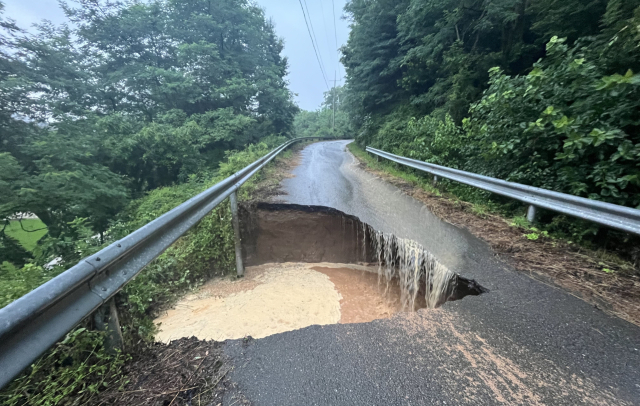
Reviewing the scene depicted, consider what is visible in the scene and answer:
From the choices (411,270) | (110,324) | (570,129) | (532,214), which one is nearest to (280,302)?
(411,270)

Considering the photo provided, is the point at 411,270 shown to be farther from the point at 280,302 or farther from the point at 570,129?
the point at 570,129

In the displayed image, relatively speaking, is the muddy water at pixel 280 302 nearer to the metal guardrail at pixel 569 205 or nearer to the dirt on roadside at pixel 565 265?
the dirt on roadside at pixel 565 265

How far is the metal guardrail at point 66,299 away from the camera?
96 cm

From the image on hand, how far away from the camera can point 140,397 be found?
1467 millimetres

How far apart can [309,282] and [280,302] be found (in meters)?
1.02

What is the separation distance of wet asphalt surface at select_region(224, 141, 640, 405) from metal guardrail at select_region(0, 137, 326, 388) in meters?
0.86

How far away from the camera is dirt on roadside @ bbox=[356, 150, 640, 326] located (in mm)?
2343

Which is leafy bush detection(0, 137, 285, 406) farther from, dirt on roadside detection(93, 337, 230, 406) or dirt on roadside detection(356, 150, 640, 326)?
dirt on roadside detection(356, 150, 640, 326)

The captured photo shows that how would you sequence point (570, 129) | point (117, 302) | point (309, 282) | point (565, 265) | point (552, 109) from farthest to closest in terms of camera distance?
point (309, 282), point (552, 109), point (570, 129), point (565, 265), point (117, 302)

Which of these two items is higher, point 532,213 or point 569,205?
point 569,205

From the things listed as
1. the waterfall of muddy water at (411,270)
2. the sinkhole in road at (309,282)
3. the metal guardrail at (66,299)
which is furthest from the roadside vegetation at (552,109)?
the metal guardrail at (66,299)

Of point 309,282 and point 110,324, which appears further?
point 309,282

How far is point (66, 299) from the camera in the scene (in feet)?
4.03

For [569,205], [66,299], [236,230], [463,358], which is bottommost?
[463,358]
